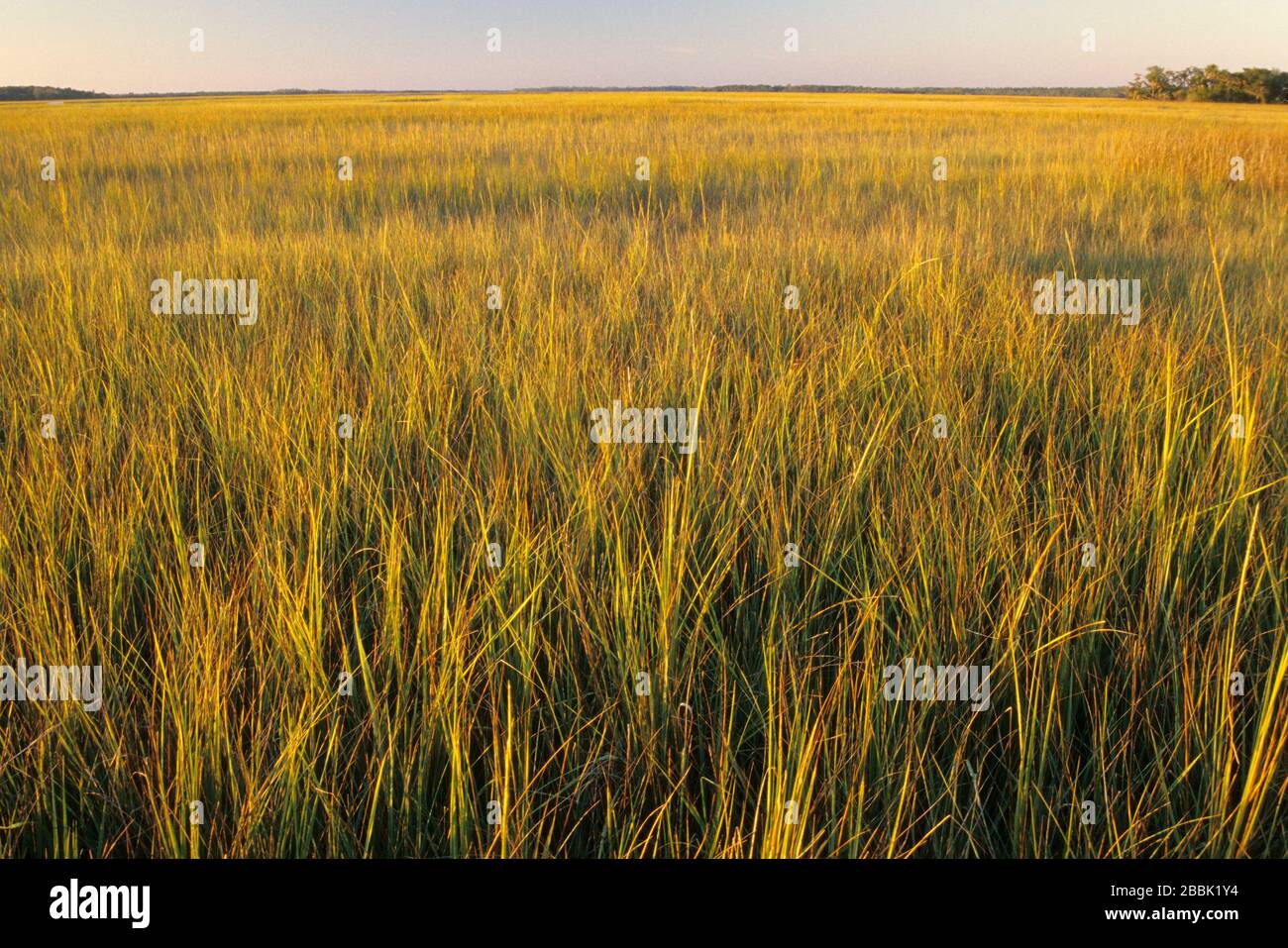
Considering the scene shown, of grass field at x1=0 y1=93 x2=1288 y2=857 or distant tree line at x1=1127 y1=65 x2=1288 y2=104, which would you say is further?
distant tree line at x1=1127 y1=65 x2=1288 y2=104

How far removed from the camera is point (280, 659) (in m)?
1.25

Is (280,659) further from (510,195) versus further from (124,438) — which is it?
(510,195)

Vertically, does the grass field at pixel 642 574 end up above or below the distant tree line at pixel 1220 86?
below

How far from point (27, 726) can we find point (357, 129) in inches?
483

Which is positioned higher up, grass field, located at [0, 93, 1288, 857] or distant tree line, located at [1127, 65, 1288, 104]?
distant tree line, located at [1127, 65, 1288, 104]

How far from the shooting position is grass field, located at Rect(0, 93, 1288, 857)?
1061mm

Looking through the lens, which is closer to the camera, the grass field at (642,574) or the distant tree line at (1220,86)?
the grass field at (642,574)

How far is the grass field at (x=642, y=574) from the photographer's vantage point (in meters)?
1.06

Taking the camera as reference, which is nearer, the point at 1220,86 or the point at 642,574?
the point at 642,574

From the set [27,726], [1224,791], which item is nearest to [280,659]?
[27,726]

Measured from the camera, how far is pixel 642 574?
4.51 ft
